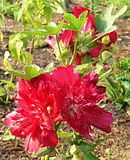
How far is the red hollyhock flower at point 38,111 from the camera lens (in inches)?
37.4

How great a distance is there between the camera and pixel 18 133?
1003 mm

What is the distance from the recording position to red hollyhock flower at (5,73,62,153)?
0.95 m

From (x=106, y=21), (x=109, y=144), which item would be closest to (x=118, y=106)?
(x=109, y=144)

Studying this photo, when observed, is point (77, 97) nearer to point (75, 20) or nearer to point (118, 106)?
point (75, 20)

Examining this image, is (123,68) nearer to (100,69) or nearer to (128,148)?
(128,148)

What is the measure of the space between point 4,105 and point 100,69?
1.46 m

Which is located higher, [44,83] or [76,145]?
[44,83]

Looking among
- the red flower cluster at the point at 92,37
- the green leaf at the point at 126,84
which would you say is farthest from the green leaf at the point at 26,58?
the green leaf at the point at 126,84

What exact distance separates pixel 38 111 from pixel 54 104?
4cm

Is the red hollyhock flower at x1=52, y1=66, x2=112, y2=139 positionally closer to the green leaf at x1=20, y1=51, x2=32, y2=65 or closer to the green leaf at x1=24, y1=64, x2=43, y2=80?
the green leaf at x1=24, y1=64, x2=43, y2=80

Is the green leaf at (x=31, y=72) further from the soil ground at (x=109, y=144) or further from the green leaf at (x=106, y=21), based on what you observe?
the soil ground at (x=109, y=144)

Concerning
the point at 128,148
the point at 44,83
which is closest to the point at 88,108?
the point at 44,83

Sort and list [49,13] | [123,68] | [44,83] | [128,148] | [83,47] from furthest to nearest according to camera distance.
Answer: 1. [123,68]
2. [128,148]
3. [49,13]
4. [83,47]
5. [44,83]

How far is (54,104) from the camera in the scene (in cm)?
95
